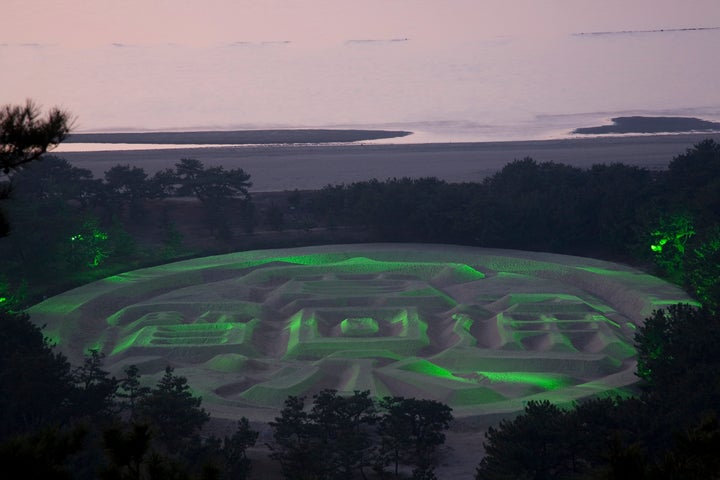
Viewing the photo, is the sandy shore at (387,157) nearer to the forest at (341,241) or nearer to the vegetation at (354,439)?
the forest at (341,241)

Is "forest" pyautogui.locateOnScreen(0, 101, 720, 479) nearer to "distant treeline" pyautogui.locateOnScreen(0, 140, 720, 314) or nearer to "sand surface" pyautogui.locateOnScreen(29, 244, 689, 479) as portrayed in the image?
"distant treeline" pyautogui.locateOnScreen(0, 140, 720, 314)

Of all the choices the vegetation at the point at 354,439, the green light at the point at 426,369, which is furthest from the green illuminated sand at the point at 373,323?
the vegetation at the point at 354,439

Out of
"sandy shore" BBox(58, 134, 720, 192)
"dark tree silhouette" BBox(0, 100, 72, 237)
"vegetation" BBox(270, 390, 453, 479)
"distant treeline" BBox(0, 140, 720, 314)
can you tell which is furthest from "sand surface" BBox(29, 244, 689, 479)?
"sandy shore" BBox(58, 134, 720, 192)

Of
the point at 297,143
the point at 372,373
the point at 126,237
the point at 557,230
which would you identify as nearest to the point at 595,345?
the point at 372,373

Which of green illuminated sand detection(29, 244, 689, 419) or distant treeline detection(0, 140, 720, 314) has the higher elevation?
distant treeline detection(0, 140, 720, 314)

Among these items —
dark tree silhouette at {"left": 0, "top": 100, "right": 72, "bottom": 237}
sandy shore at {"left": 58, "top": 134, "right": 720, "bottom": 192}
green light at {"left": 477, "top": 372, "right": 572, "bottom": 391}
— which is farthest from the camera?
sandy shore at {"left": 58, "top": 134, "right": 720, "bottom": 192}

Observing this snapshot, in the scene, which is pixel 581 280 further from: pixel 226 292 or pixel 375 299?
pixel 226 292
